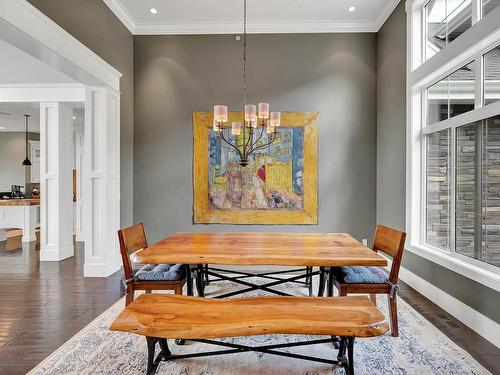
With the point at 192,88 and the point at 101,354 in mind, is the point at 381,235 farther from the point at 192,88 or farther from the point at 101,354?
the point at 192,88

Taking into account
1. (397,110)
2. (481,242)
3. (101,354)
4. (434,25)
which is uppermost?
(434,25)

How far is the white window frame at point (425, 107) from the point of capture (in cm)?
241

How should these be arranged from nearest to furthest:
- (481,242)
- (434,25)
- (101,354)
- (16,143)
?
(101,354)
(481,242)
(434,25)
(16,143)

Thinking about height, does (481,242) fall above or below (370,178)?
below

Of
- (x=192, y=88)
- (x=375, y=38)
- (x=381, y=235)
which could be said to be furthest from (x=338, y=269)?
(x=375, y=38)

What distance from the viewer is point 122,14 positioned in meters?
4.11

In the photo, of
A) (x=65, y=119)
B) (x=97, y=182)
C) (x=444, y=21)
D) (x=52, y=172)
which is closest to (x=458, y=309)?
(x=444, y=21)

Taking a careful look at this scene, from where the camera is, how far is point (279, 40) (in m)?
4.50

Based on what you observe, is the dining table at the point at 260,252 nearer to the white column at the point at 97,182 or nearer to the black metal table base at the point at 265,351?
the black metal table base at the point at 265,351

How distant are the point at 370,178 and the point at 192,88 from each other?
2.97 meters

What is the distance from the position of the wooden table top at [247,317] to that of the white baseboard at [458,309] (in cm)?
129

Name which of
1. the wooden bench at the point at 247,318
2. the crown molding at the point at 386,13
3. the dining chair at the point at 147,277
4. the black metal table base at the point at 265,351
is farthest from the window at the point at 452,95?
the dining chair at the point at 147,277

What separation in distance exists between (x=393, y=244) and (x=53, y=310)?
3095 millimetres

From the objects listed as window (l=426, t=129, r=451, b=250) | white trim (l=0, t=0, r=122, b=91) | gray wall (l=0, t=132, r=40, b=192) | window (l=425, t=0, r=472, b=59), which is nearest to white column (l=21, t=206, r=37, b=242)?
gray wall (l=0, t=132, r=40, b=192)
